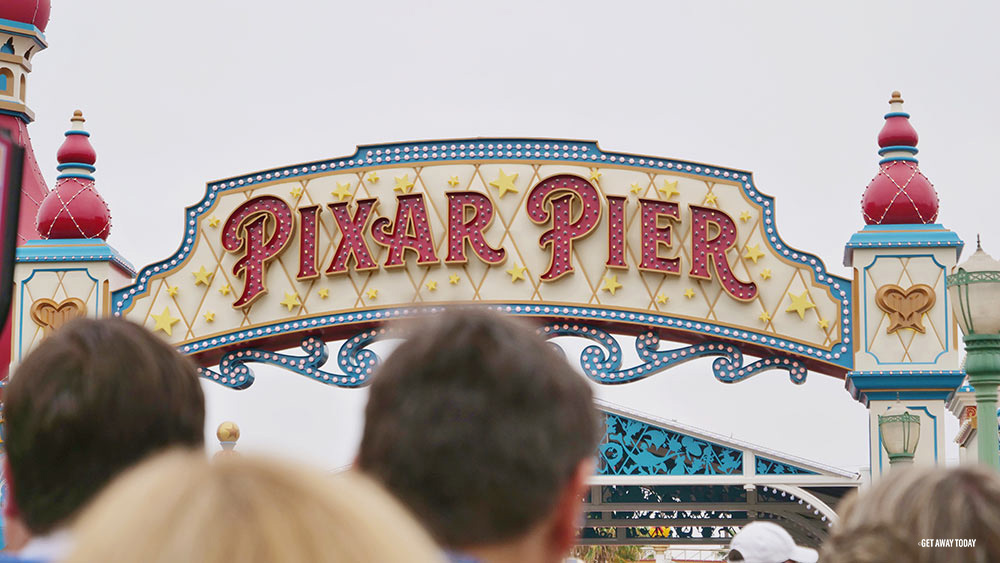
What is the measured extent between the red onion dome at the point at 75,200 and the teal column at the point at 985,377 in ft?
30.3

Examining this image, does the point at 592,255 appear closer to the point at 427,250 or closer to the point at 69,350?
the point at 427,250

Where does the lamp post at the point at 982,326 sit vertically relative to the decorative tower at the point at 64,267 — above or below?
below

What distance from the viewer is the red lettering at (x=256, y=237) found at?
1423 centimetres

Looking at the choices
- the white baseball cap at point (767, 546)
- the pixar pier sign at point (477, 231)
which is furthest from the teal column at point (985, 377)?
the pixar pier sign at point (477, 231)

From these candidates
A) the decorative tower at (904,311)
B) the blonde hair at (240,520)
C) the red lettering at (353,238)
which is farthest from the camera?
the red lettering at (353,238)

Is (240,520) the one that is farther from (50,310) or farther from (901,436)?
(50,310)

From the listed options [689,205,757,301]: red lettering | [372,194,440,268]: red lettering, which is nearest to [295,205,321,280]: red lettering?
[372,194,440,268]: red lettering

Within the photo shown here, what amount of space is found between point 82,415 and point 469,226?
11.6m

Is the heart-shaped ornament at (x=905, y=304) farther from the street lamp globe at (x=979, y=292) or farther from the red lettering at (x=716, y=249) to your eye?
the street lamp globe at (x=979, y=292)

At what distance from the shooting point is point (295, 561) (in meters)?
1.18

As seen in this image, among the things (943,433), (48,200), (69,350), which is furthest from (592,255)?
(69,350)

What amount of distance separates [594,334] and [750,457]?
182 centimetres

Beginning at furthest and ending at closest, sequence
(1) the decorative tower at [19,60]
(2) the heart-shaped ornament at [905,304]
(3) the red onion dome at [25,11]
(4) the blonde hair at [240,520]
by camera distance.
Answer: (3) the red onion dome at [25,11], (1) the decorative tower at [19,60], (2) the heart-shaped ornament at [905,304], (4) the blonde hair at [240,520]

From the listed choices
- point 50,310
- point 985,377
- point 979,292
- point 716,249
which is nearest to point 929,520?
point 979,292
